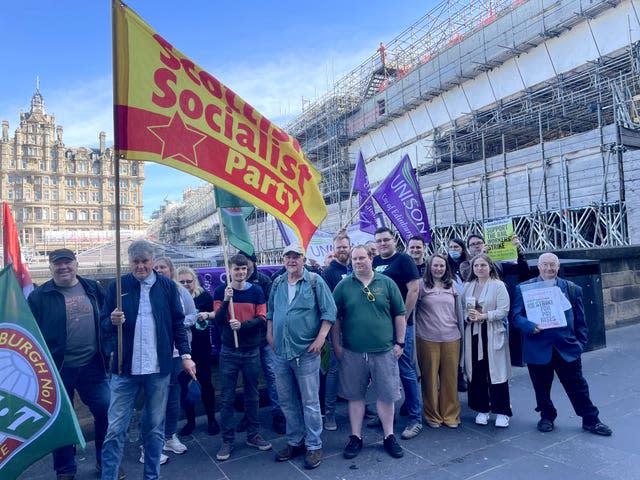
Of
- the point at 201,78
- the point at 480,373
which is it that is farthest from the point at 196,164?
the point at 480,373

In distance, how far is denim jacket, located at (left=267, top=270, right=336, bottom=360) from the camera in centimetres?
365

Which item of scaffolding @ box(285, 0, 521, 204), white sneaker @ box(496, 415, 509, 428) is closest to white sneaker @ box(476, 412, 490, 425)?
white sneaker @ box(496, 415, 509, 428)

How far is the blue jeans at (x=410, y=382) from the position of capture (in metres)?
4.12

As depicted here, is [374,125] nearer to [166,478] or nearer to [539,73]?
[539,73]

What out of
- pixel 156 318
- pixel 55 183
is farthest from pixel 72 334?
pixel 55 183

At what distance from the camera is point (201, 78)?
12.1 feet

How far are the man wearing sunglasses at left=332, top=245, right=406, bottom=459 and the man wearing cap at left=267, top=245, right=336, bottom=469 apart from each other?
241 mm

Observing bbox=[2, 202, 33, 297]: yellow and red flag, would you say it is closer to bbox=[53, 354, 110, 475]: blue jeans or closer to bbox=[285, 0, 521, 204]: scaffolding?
bbox=[53, 354, 110, 475]: blue jeans

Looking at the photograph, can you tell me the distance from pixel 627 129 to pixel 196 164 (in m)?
18.0

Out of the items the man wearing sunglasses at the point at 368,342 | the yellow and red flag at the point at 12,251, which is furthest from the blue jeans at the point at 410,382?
the yellow and red flag at the point at 12,251

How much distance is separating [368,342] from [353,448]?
0.87 metres

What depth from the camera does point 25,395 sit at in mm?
2854

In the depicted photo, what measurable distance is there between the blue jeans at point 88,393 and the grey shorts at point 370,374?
1943mm

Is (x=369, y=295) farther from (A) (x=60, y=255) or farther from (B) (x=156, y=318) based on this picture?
(A) (x=60, y=255)
